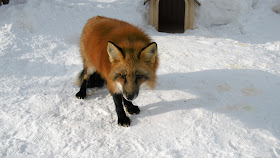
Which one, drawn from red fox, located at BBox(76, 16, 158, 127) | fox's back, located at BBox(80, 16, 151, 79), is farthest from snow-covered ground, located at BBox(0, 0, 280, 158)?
fox's back, located at BBox(80, 16, 151, 79)

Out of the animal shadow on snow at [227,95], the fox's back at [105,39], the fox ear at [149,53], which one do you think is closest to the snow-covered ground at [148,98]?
the animal shadow on snow at [227,95]

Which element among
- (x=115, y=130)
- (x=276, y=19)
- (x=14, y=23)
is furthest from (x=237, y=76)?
(x=14, y=23)

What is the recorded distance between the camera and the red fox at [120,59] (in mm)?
2344

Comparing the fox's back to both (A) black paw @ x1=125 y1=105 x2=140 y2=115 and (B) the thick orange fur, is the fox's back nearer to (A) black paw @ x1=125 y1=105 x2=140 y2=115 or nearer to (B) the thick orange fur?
(B) the thick orange fur

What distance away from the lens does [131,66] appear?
233 centimetres

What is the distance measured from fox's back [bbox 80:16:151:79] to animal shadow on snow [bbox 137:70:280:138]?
0.88m

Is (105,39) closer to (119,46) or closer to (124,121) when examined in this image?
(119,46)

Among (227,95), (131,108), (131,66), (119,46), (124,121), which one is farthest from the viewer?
(227,95)

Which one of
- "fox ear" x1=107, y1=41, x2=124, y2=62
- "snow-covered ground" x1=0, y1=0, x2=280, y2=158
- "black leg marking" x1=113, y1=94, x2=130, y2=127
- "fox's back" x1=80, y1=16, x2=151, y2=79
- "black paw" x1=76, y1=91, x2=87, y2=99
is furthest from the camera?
"black paw" x1=76, y1=91, x2=87, y2=99

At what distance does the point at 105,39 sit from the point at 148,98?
3.52 ft

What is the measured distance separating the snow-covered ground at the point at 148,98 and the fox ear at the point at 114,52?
86 centimetres

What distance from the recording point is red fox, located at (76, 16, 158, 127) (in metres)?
2.34

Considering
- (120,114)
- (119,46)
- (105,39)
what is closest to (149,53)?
(119,46)

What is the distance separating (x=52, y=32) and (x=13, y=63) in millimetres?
1412
